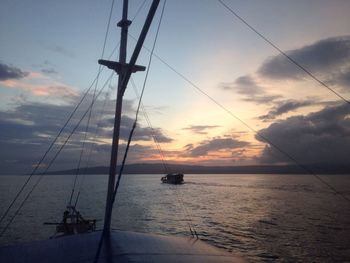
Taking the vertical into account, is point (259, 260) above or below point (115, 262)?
below

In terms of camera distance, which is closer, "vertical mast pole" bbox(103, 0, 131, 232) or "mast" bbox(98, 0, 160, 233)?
"mast" bbox(98, 0, 160, 233)

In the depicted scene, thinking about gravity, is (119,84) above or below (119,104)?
above

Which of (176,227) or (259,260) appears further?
(176,227)

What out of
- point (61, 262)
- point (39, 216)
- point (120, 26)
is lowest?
point (39, 216)

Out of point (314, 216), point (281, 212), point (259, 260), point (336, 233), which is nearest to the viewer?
point (259, 260)

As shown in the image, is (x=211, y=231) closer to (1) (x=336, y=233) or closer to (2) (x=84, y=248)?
(1) (x=336, y=233)

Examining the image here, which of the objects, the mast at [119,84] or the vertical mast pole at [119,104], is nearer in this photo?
the mast at [119,84]

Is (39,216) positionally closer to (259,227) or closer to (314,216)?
(259,227)

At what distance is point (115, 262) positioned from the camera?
378 inches

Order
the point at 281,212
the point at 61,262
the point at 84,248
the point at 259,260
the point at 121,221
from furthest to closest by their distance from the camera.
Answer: the point at 281,212, the point at 121,221, the point at 259,260, the point at 84,248, the point at 61,262

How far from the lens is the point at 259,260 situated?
3778 centimetres

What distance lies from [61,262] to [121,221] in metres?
60.8

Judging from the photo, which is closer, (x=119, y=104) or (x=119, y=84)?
(x=119, y=104)

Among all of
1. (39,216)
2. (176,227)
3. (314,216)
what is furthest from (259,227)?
(39,216)
